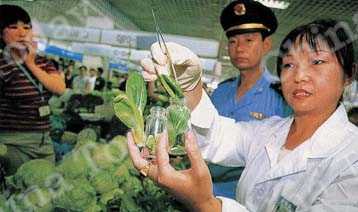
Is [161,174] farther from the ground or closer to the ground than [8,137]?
farther from the ground

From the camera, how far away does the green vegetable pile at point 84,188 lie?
3.01 ft

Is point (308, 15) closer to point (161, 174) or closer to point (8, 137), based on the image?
point (8, 137)

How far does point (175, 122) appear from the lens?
29.6 inches

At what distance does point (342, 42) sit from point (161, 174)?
0.52 metres

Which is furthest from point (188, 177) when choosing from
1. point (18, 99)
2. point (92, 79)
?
point (92, 79)

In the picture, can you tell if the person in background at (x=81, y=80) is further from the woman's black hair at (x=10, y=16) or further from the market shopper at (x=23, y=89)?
the woman's black hair at (x=10, y=16)

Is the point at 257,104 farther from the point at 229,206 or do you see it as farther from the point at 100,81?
the point at 100,81

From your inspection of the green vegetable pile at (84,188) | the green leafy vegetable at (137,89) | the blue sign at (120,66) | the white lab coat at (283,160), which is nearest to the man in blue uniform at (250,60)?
the white lab coat at (283,160)

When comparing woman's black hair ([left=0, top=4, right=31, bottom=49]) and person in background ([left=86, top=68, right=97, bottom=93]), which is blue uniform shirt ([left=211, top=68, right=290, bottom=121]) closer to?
woman's black hair ([left=0, top=4, right=31, bottom=49])

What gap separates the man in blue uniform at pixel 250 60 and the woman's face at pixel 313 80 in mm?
590

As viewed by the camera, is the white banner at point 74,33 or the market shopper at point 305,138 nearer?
the market shopper at point 305,138

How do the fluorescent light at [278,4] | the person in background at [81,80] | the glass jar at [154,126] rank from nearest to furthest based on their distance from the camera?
the glass jar at [154,126] < the person in background at [81,80] < the fluorescent light at [278,4]

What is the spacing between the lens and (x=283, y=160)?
3.06 ft

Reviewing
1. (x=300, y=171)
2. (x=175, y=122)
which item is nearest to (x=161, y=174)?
(x=175, y=122)
